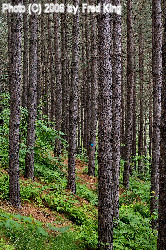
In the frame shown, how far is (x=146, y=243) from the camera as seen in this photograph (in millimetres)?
7418

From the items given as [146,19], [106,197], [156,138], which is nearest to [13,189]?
[106,197]

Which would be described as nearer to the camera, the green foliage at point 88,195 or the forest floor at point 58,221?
the forest floor at point 58,221

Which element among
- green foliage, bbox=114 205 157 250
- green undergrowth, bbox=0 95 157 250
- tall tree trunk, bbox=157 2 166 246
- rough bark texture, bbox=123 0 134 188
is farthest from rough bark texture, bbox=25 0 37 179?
tall tree trunk, bbox=157 2 166 246

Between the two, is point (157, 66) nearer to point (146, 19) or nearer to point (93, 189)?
point (93, 189)

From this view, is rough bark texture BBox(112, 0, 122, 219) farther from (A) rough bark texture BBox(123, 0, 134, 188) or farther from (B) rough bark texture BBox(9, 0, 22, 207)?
(A) rough bark texture BBox(123, 0, 134, 188)

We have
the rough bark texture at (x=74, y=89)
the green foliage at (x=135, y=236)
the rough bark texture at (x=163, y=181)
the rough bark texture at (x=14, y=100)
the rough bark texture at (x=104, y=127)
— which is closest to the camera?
the rough bark texture at (x=163, y=181)

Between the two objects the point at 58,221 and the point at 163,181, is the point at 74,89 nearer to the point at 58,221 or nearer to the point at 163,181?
the point at 58,221

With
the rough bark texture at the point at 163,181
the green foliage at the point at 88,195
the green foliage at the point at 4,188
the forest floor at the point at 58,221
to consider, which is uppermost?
the rough bark texture at the point at 163,181

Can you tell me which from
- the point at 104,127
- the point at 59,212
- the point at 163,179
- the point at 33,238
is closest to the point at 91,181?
the point at 59,212

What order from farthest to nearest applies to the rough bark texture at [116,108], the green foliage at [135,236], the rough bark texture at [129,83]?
the rough bark texture at [129,83]
the rough bark texture at [116,108]
the green foliage at [135,236]

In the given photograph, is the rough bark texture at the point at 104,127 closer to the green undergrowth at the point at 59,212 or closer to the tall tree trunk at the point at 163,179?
the green undergrowth at the point at 59,212

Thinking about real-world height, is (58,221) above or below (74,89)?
below

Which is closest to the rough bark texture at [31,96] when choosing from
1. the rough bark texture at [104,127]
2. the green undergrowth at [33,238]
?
the green undergrowth at [33,238]

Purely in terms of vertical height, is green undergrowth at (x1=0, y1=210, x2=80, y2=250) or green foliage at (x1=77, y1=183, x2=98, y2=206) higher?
green undergrowth at (x1=0, y1=210, x2=80, y2=250)
